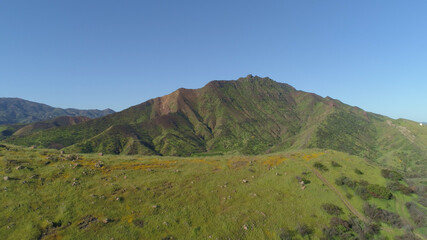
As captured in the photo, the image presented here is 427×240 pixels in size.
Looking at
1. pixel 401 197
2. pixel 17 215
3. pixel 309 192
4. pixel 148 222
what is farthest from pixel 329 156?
pixel 17 215

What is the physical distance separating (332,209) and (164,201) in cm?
3630

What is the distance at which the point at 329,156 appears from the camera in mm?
75812

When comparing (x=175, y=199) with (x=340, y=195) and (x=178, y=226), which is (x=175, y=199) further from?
(x=340, y=195)

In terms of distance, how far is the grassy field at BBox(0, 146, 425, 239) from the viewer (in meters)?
28.5

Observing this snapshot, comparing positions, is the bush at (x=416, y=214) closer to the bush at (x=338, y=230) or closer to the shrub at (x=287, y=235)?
the bush at (x=338, y=230)

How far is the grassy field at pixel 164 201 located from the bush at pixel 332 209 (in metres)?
0.83

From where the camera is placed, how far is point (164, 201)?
37125 mm

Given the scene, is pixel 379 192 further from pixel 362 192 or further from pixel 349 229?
pixel 349 229

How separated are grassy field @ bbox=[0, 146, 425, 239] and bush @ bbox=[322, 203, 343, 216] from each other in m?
0.83

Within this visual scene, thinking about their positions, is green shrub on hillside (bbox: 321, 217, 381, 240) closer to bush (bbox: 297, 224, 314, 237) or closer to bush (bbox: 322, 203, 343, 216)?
bush (bbox: 322, 203, 343, 216)

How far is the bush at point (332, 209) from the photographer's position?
4341 centimetres

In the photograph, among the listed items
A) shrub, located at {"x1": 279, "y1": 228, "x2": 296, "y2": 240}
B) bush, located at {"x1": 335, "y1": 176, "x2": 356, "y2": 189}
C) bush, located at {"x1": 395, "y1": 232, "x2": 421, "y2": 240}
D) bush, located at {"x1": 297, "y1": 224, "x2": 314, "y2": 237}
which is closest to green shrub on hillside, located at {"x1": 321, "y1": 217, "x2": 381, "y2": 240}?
bush, located at {"x1": 297, "y1": 224, "x2": 314, "y2": 237}

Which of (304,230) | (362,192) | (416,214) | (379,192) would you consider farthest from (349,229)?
(416,214)

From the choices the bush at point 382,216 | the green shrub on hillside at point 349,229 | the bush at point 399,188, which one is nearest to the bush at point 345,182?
the bush at point 382,216
